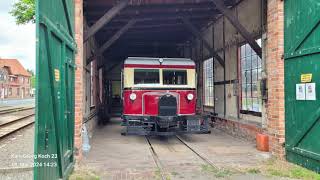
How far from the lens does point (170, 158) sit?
8742 mm

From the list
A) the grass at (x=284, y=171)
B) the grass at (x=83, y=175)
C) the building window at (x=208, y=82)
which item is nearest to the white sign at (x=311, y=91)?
the grass at (x=284, y=171)

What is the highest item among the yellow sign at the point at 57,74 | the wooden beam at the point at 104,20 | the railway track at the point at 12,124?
the wooden beam at the point at 104,20

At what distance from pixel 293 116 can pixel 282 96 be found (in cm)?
59

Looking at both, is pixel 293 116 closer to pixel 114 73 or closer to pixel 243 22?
pixel 243 22

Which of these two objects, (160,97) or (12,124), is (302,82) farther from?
(12,124)

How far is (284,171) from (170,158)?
9.29ft

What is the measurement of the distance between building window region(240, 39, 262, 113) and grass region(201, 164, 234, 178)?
4.38 meters

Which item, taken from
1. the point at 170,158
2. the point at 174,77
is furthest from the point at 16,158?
the point at 174,77

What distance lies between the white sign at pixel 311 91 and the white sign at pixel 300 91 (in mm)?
90

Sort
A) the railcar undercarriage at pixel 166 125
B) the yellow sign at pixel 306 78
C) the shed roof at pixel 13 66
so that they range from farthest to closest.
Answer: the shed roof at pixel 13 66 → the railcar undercarriage at pixel 166 125 → the yellow sign at pixel 306 78

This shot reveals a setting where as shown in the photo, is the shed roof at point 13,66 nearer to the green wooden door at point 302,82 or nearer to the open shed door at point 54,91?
the open shed door at point 54,91

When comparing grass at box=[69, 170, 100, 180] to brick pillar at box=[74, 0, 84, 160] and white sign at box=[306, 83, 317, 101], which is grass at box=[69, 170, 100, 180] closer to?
brick pillar at box=[74, 0, 84, 160]

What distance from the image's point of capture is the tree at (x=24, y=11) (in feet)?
85.8

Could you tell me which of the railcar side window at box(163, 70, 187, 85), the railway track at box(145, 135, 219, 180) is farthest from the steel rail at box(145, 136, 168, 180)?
the railcar side window at box(163, 70, 187, 85)
